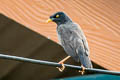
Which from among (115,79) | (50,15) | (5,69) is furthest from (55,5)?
(115,79)

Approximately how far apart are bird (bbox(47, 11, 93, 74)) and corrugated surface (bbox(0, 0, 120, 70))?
0.16 feet

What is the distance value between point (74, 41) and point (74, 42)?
1 centimetres

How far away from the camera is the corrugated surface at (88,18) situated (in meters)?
2.25

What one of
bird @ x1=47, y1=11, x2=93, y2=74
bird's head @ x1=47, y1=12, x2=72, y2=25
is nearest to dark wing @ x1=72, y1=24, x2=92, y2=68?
bird @ x1=47, y1=11, x2=93, y2=74

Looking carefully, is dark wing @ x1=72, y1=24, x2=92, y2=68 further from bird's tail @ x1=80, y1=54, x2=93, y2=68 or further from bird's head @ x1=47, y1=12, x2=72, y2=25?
bird's head @ x1=47, y1=12, x2=72, y2=25

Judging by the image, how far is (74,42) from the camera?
8.94ft

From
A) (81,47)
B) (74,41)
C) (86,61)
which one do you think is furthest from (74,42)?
(86,61)

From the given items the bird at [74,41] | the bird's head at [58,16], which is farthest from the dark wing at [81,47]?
the bird's head at [58,16]

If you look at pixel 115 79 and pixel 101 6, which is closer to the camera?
pixel 101 6

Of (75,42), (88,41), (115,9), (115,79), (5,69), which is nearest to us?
(115,9)

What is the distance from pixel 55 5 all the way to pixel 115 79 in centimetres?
180

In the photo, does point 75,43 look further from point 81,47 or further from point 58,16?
point 58,16

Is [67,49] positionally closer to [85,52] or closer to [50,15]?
→ [85,52]

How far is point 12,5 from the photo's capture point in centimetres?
233
